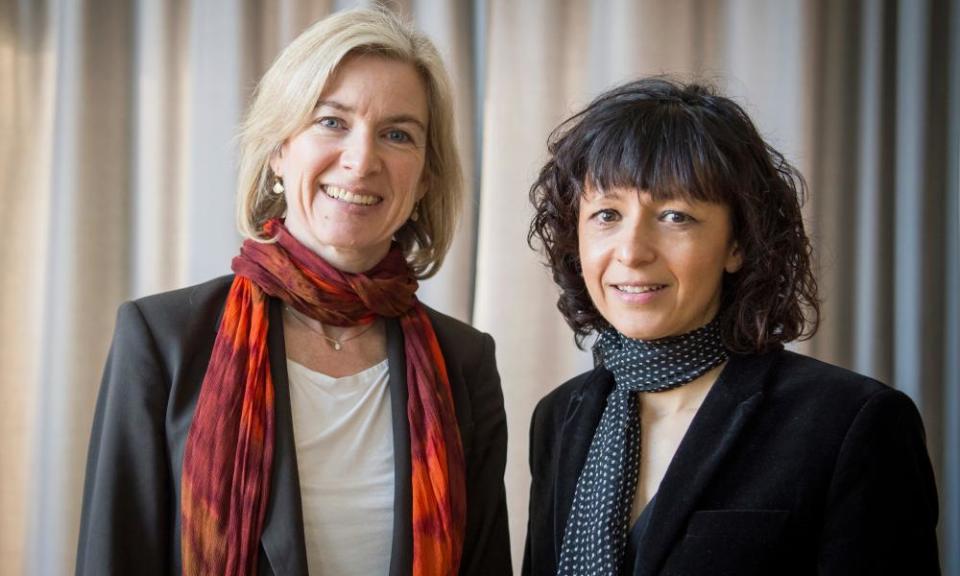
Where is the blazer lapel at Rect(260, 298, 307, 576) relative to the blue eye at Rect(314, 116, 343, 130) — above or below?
below

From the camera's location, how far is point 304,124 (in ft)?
5.85

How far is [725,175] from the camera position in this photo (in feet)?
5.00

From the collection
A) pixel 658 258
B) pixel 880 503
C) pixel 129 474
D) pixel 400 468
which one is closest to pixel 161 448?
pixel 129 474

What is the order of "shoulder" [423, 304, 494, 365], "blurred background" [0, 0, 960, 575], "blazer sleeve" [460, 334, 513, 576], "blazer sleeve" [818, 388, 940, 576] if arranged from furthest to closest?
"blurred background" [0, 0, 960, 575] < "shoulder" [423, 304, 494, 365] < "blazer sleeve" [460, 334, 513, 576] < "blazer sleeve" [818, 388, 940, 576]

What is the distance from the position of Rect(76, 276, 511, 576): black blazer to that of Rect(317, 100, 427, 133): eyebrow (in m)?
0.40

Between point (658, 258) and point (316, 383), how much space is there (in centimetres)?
68

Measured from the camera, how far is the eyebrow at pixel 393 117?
1.79 meters

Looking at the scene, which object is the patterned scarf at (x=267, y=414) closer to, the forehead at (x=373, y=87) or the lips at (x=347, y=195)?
the lips at (x=347, y=195)

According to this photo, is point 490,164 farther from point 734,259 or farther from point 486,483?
point 734,259

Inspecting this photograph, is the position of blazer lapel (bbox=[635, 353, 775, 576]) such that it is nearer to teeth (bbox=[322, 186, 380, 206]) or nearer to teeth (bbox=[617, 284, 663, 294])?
teeth (bbox=[617, 284, 663, 294])

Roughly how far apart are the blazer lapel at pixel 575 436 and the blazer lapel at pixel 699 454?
0.68 feet

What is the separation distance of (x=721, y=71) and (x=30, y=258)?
6.77 ft

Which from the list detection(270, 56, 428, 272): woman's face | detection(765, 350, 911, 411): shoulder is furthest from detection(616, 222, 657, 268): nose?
detection(270, 56, 428, 272): woman's face

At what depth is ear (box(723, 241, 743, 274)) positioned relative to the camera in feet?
5.24
